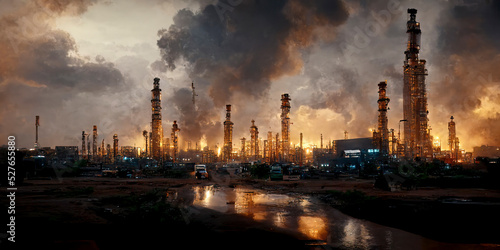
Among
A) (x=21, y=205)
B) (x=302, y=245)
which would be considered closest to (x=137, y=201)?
(x=21, y=205)

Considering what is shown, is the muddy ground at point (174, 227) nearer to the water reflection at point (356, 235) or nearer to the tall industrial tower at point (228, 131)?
the water reflection at point (356, 235)

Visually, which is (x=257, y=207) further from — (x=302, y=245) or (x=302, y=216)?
(x=302, y=245)

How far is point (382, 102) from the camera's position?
71.7 metres

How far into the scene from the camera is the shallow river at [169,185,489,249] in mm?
10820

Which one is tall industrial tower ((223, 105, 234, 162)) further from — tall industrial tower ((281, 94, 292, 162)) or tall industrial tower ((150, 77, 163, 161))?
tall industrial tower ((150, 77, 163, 161))

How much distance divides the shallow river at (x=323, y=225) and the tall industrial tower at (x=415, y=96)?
173 feet

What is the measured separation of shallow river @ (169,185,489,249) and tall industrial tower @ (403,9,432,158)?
5287cm

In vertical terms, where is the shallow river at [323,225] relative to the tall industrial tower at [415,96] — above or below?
below

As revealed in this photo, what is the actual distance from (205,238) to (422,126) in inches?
2557

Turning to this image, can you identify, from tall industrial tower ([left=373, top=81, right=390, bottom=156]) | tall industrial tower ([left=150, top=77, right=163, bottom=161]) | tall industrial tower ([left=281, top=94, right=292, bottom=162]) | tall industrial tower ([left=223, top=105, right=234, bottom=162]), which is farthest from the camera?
tall industrial tower ([left=223, top=105, right=234, bottom=162])

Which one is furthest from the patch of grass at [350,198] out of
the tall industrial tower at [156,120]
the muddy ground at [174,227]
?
the tall industrial tower at [156,120]

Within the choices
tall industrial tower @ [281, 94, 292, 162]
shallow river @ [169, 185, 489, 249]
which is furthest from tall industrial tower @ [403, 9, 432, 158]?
shallow river @ [169, 185, 489, 249]

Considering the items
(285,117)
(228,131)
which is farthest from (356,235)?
(228,131)

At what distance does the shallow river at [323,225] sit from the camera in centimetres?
1082
